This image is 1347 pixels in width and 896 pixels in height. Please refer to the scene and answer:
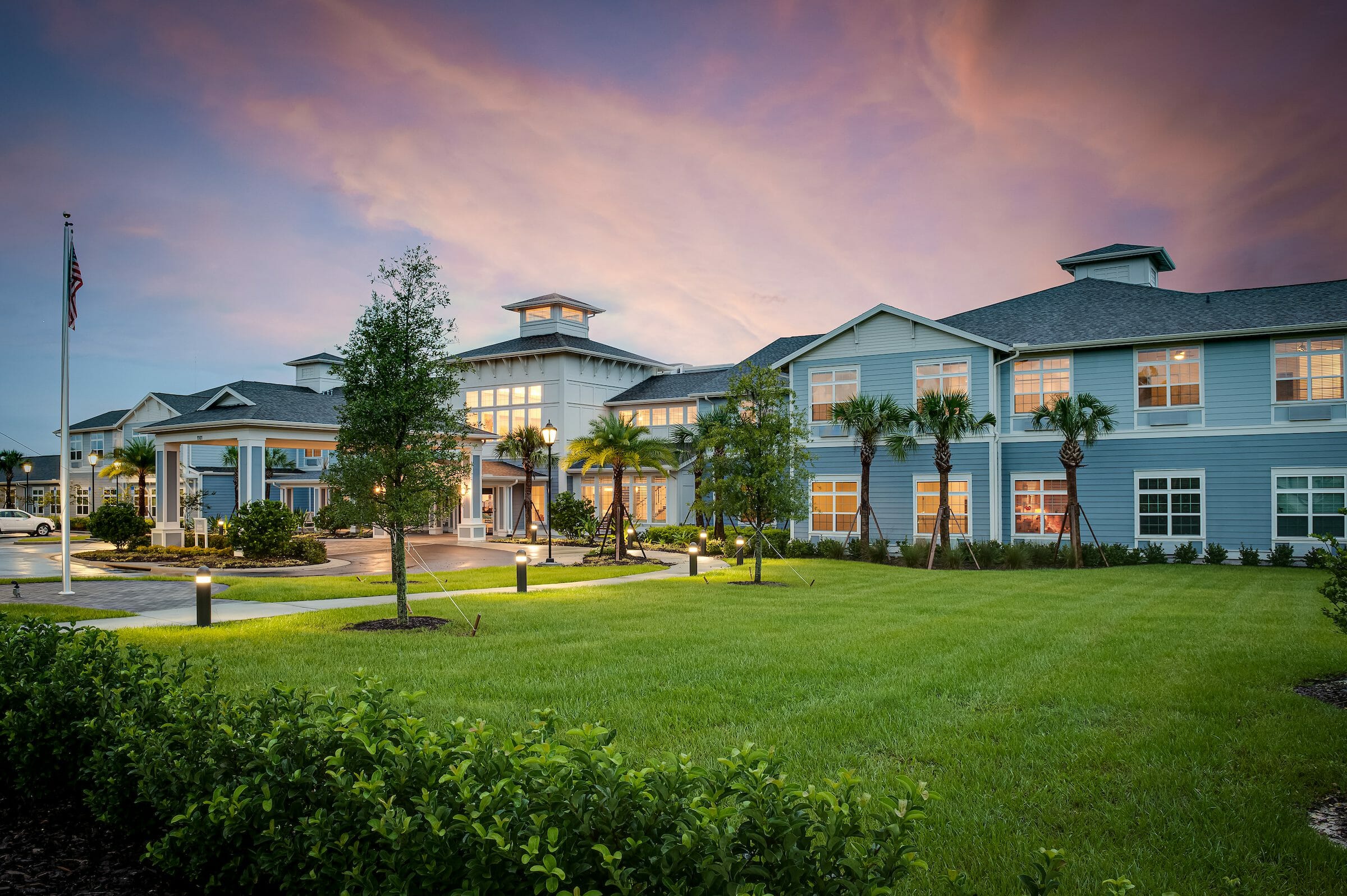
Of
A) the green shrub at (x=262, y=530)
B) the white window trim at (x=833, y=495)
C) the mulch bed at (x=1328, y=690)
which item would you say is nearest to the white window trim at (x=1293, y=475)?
the white window trim at (x=833, y=495)

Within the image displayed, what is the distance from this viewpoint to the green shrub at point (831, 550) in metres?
27.7

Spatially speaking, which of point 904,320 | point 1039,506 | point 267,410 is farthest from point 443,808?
point 267,410

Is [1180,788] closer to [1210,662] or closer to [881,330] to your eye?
[1210,662]

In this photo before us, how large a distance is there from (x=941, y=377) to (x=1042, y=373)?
352 cm

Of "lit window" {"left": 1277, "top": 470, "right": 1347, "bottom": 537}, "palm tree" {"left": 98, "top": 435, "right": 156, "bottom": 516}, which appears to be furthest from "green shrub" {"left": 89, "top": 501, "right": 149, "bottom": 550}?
"lit window" {"left": 1277, "top": 470, "right": 1347, "bottom": 537}

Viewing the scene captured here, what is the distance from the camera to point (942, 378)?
2848 centimetres

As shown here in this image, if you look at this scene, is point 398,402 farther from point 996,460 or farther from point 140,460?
point 140,460

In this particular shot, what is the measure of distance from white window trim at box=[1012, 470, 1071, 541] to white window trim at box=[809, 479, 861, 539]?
11.4 ft

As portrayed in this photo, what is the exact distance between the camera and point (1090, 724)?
7.06 meters

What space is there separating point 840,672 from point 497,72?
51.2 feet

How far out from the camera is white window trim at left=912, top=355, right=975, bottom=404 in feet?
91.8

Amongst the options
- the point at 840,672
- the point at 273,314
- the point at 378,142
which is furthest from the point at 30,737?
the point at 273,314

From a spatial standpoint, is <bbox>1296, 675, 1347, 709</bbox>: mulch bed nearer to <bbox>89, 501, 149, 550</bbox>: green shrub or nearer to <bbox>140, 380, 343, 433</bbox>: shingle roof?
<bbox>140, 380, 343, 433</bbox>: shingle roof

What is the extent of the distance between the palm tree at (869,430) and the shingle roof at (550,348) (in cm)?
2145
